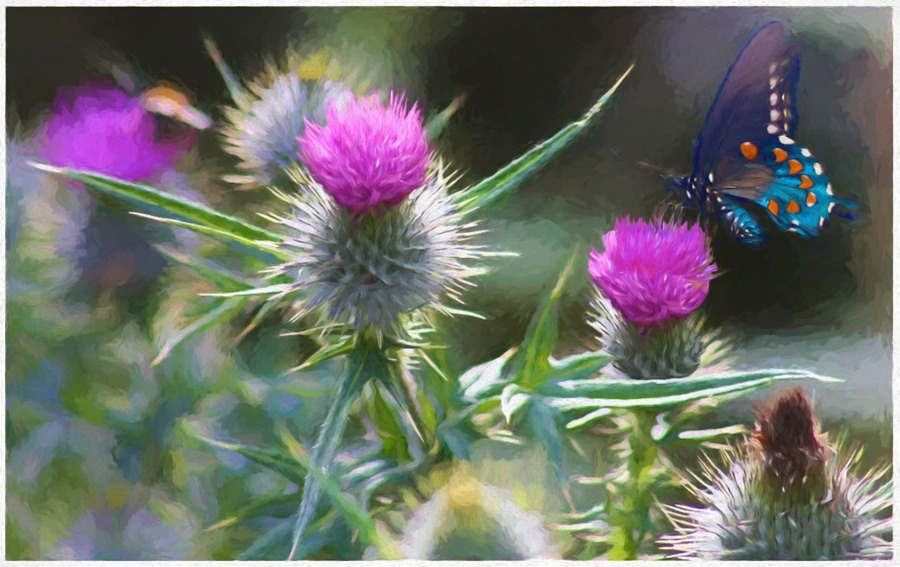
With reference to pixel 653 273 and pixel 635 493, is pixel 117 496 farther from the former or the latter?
pixel 653 273

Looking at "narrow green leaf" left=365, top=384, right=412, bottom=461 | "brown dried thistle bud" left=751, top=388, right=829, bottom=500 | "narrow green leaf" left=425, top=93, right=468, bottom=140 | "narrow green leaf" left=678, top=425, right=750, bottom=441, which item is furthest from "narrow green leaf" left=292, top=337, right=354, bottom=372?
"brown dried thistle bud" left=751, top=388, right=829, bottom=500

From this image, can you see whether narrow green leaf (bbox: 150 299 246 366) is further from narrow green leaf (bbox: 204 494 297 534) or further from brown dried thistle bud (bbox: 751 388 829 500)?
brown dried thistle bud (bbox: 751 388 829 500)

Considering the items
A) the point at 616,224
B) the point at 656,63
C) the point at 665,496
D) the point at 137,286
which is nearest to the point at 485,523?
the point at 665,496

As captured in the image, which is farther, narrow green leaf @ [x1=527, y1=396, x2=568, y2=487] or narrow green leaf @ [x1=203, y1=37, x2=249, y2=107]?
narrow green leaf @ [x1=203, y1=37, x2=249, y2=107]

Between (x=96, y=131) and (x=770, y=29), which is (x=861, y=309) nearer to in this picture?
(x=770, y=29)

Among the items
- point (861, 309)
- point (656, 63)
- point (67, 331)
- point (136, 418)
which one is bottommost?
point (136, 418)

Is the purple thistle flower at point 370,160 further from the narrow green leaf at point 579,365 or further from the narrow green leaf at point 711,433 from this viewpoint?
the narrow green leaf at point 711,433
